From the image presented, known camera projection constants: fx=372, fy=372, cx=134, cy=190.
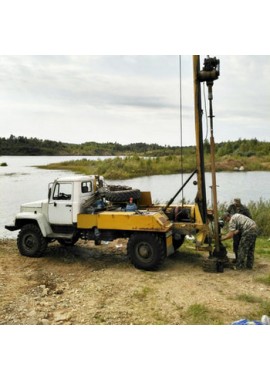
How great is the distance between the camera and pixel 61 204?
855 centimetres

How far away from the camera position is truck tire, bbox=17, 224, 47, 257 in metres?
8.84

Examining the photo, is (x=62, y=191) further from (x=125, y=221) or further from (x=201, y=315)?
(x=201, y=315)

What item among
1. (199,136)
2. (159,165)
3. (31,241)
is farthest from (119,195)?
(159,165)

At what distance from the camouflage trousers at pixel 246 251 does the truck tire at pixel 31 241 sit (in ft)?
14.7

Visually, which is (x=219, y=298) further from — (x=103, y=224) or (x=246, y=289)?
(x=103, y=224)

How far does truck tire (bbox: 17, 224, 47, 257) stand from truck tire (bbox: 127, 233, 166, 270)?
91.6 inches

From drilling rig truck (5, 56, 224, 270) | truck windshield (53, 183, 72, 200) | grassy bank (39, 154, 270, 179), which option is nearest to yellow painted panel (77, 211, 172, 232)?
drilling rig truck (5, 56, 224, 270)

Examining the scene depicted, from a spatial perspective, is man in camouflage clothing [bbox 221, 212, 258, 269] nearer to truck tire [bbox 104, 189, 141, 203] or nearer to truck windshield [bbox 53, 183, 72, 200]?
truck tire [bbox 104, 189, 141, 203]

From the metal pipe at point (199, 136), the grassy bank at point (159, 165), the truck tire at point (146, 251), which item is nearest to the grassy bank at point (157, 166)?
the grassy bank at point (159, 165)

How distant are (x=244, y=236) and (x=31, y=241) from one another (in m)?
4.93

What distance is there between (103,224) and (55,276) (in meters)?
1.46

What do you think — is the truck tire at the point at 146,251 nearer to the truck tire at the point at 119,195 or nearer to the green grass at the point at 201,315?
the truck tire at the point at 119,195

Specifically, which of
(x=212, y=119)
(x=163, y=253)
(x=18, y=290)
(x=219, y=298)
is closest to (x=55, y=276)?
(x=18, y=290)

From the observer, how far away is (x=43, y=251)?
8930 mm
